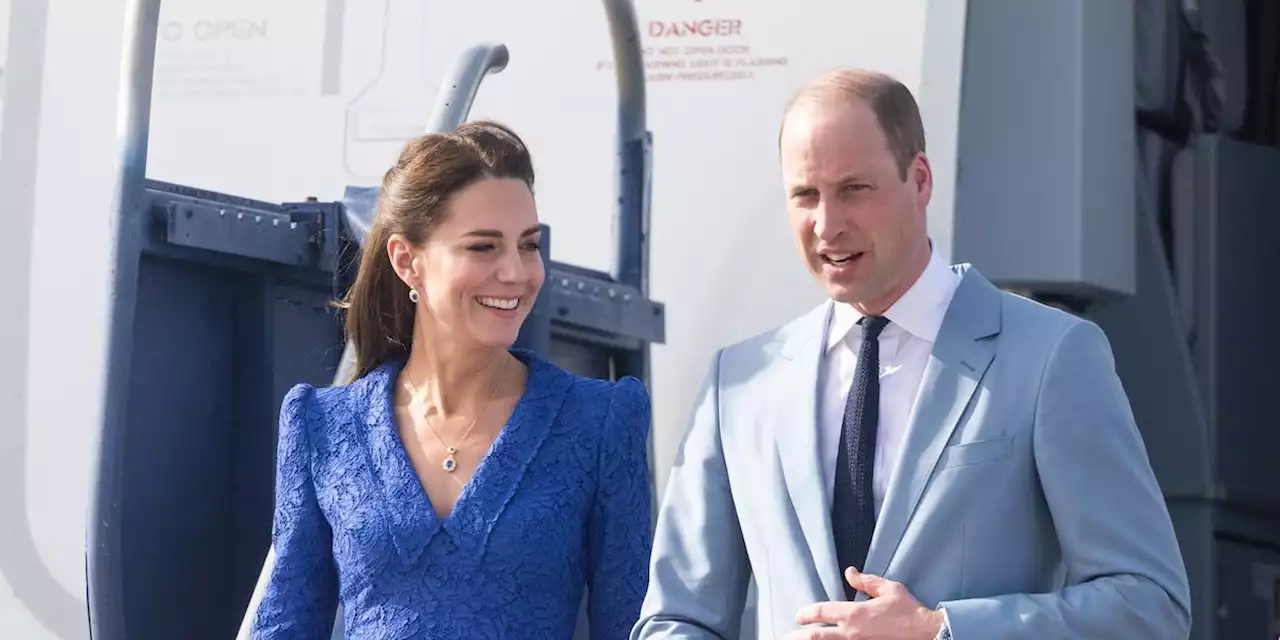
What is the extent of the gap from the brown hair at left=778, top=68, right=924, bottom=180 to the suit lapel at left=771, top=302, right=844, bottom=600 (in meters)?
0.18

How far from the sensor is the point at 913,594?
1.62 m

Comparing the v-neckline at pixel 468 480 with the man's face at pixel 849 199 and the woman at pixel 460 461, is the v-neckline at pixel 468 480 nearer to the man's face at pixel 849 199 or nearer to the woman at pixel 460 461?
the woman at pixel 460 461

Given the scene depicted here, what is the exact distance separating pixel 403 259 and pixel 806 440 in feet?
2.52

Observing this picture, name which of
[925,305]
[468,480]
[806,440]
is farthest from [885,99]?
[468,480]

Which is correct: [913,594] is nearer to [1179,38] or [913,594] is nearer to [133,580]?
[133,580]

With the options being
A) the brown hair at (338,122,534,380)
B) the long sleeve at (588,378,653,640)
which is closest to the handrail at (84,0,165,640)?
the brown hair at (338,122,534,380)

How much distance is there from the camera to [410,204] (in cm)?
228

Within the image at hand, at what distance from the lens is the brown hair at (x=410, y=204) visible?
89.1 inches

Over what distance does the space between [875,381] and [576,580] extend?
615 mm

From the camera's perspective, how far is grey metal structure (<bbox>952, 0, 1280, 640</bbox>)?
3305 mm

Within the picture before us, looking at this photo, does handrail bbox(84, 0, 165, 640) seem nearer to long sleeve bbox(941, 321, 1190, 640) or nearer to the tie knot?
the tie knot

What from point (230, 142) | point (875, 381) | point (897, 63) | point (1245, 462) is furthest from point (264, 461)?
point (1245, 462)

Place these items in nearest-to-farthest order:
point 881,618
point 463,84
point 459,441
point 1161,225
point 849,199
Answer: point 881,618, point 849,199, point 459,441, point 463,84, point 1161,225

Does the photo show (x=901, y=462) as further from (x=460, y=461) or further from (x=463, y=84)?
(x=463, y=84)
